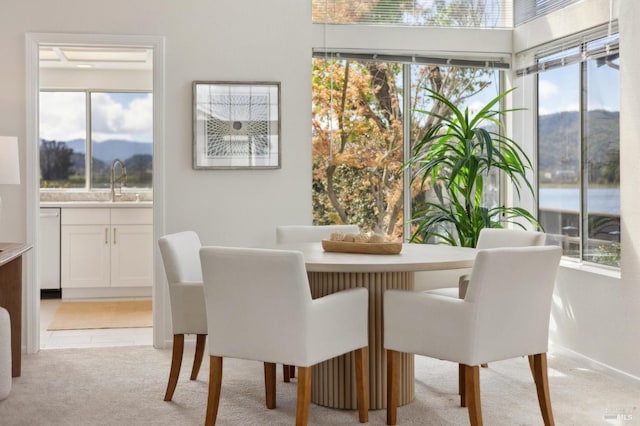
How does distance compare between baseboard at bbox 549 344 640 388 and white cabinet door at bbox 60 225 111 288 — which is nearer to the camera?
baseboard at bbox 549 344 640 388

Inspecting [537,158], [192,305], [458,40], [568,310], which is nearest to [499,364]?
[568,310]

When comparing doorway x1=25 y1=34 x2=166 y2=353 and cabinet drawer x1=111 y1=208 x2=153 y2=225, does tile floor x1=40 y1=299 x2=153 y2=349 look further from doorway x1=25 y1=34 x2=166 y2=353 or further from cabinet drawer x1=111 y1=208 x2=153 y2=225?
cabinet drawer x1=111 y1=208 x2=153 y2=225

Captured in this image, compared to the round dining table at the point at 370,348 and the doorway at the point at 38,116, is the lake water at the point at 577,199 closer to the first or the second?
the round dining table at the point at 370,348

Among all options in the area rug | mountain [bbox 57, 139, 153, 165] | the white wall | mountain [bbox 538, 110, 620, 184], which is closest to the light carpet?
the white wall

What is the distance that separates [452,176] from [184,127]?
5.94 feet

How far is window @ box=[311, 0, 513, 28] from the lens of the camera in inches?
201

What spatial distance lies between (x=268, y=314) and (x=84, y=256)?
4.34m

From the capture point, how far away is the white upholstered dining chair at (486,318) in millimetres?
2900

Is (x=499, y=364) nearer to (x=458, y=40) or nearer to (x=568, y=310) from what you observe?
(x=568, y=310)

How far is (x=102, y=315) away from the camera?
605cm

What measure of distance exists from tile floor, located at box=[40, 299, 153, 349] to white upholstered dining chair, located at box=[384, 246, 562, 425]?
2.49 meters

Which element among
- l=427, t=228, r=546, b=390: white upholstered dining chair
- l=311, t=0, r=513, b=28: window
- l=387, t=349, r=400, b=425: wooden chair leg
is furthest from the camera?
l=311, t=0, r=513, b=28: window

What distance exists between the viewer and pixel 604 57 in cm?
432

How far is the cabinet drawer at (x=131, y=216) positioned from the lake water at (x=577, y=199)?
362 centimetres
